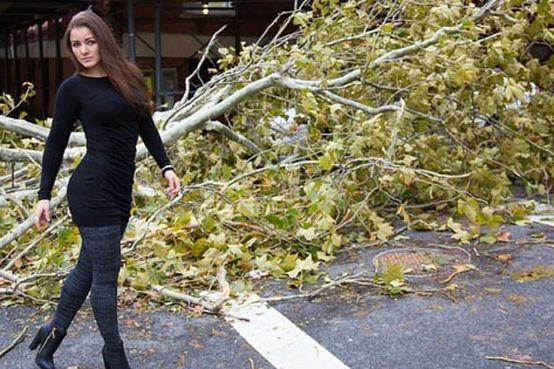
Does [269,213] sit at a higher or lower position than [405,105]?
lower

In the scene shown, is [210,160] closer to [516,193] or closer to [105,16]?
[516,193]

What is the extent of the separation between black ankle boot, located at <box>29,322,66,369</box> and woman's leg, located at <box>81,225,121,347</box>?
0.29 m

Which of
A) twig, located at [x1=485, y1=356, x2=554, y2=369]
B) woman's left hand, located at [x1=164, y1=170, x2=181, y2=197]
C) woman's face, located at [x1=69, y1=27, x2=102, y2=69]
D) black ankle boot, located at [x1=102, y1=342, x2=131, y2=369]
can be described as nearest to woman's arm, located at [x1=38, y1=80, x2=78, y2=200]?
woman's face, located at [x1=69, y1=27, x2=102, y2=69]

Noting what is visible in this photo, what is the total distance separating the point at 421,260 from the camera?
16.3ft

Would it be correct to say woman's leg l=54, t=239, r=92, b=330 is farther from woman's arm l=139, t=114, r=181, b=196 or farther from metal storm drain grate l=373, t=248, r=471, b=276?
metal storm drain grate l=373, t=248, r=471, b=276

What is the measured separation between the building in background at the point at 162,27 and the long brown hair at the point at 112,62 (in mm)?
8881

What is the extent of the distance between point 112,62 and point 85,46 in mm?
132

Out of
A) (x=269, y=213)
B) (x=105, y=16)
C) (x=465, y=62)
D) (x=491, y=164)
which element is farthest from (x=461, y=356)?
(x=105, y=16)

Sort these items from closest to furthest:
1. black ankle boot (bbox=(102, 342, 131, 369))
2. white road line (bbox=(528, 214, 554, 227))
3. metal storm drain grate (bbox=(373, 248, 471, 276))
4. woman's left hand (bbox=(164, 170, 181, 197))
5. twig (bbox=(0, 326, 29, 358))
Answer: black ankle boot (bbox=(102, 342, 131, 369))
woman's left hand (bbox=(164, 170, 181, 197))
twig (bbox=(0, 326, 29, 358))
metal storm drain grate (bbox=(373, 248, 471, 276))
white road line (bbox=(528, 214, 554, 227))

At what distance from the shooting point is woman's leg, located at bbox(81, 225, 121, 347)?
9.84ft

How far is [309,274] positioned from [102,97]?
2.23 meters

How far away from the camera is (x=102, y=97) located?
9.69 feet

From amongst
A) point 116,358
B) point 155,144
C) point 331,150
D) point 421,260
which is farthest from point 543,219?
point 116,358

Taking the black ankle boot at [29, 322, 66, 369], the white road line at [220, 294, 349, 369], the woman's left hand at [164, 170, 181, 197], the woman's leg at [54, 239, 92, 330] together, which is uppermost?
the woman's left hand at [164, 170, 181, 197]
